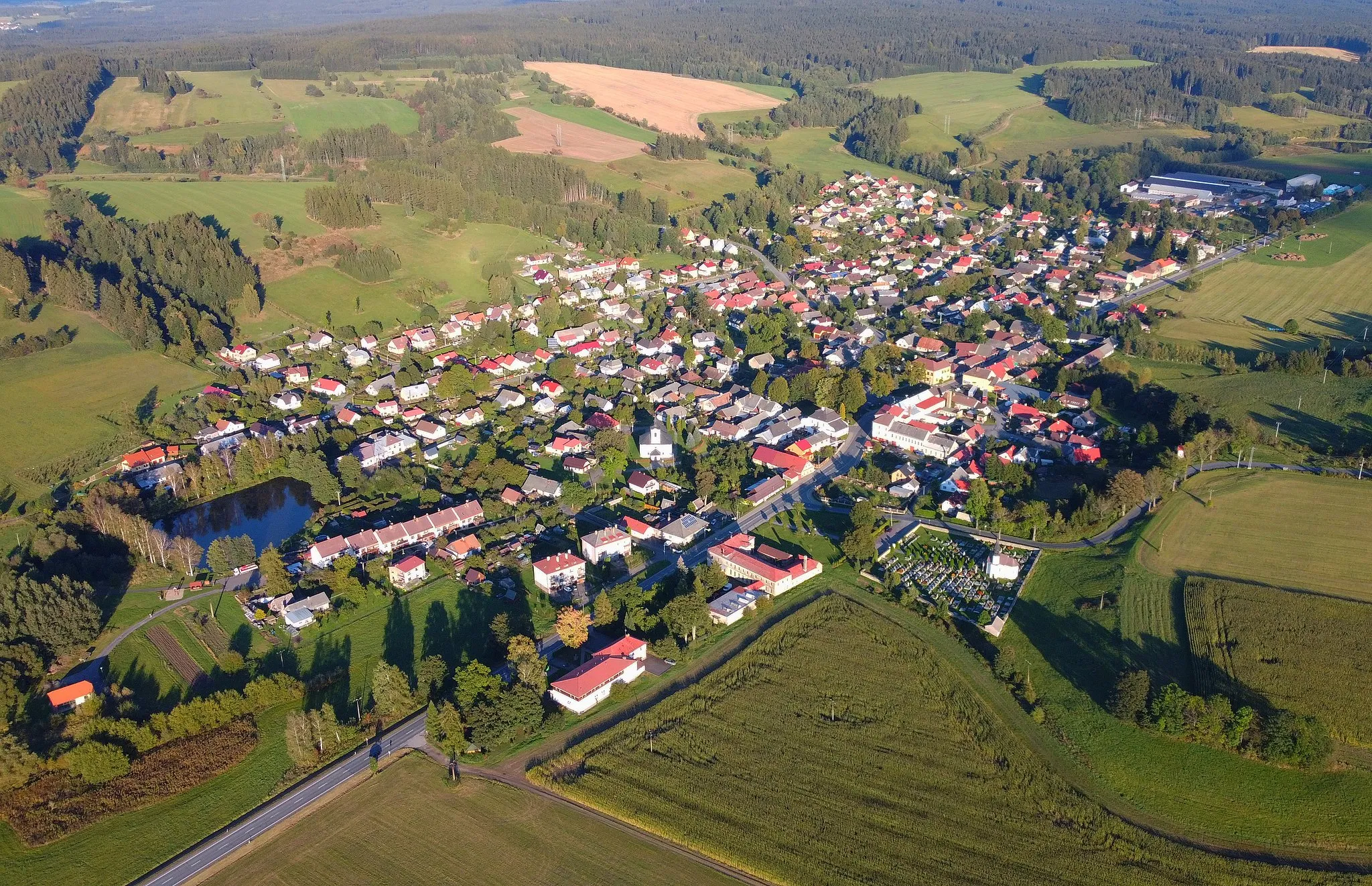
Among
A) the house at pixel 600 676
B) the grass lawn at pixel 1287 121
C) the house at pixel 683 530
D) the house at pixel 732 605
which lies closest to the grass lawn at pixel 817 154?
the grass lawn at pixel 1287 121

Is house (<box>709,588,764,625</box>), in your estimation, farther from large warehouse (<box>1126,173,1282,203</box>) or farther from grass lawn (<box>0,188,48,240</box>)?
large warehouse (<box>1126,173,1282,203</box>)

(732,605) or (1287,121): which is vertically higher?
(1287,121)

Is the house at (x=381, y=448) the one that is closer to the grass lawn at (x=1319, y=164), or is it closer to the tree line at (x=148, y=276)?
the tree line at (x=148, y=276)

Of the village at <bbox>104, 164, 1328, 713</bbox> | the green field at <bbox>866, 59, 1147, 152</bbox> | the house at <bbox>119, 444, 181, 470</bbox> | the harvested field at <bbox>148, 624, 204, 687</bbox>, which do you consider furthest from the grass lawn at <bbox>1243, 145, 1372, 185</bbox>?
the harvested field at <bbox>148, 624, 204, 687</bbox>

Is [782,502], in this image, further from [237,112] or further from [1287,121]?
[1287,121]

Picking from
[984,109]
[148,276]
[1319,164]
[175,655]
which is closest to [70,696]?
[175,655]
